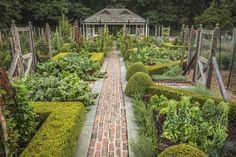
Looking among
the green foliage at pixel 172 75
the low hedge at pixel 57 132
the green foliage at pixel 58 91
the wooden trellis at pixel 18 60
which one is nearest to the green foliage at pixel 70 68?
the wooden trellis at pixel 18 60

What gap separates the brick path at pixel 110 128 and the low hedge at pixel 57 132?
20.2 inches

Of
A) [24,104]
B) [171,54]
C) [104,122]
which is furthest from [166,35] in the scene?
[24,104]

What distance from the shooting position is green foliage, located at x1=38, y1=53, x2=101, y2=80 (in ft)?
29.0

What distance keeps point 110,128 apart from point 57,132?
5.71 ft

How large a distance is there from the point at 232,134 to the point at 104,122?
2.67 meters

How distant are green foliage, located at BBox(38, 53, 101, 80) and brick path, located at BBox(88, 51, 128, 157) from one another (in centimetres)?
167

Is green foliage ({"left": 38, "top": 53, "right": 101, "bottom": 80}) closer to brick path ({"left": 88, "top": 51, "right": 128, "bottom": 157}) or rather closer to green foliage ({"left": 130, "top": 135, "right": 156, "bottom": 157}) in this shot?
brick path ({"left": 88, "top": 51, "right": 128, "bottom": 157})

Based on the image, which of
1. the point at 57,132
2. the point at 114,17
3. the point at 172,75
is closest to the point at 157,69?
the point at 172,75

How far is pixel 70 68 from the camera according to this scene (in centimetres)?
923

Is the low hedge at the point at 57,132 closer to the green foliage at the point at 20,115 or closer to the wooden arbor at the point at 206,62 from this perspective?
the green foliage at the point at 20,115

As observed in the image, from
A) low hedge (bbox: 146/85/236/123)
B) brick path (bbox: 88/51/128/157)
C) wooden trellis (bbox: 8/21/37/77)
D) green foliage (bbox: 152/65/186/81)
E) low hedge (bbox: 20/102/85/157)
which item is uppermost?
wooden trellis (bbox: 8/21/37/77)

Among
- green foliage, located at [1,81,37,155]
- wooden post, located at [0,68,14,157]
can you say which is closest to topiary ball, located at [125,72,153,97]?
green foliage, located at [1,81,37,155]

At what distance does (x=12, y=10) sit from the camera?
3709cm

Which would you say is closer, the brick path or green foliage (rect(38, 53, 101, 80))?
the brick path
